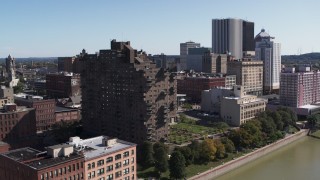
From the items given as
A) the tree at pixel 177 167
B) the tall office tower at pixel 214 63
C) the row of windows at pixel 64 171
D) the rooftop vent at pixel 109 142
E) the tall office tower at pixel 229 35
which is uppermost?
the tall office tower at pixel 229 35

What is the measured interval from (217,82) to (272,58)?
1028 inches

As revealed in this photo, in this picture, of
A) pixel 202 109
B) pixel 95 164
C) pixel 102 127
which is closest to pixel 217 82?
pixel 202 109

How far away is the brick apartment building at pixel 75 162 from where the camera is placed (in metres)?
30.5

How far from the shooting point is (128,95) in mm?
53750

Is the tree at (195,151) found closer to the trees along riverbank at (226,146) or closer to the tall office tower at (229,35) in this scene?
the trees along riverbank at (226,146)

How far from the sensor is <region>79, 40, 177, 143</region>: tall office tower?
5209 centimetres

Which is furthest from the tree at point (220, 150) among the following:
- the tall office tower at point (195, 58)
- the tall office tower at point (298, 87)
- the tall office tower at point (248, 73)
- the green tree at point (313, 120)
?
the tall office tower at point (195, 58)

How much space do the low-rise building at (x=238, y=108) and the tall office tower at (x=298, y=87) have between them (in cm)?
1171

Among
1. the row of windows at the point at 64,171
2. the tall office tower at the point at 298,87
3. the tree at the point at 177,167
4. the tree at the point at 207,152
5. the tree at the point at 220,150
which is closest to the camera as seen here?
the row of windows at the point at 64,171

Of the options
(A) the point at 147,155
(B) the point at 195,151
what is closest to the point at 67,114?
(A) the point at 147,155

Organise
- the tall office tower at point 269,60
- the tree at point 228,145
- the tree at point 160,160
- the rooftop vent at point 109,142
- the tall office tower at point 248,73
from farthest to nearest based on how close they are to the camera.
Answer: the tall office tower at point 269,60, the tall office tower at point 248,73, the tree at point 228,145, the tree at point 160,160, the rooftop vent at point 109,142

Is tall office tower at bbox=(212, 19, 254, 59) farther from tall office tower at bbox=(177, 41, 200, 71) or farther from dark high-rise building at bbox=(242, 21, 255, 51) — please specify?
tall office tower at bbox=(177, 41, 200, 71)

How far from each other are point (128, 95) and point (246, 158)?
17.9m

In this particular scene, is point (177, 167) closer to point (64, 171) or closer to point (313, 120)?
point (64, 171)
